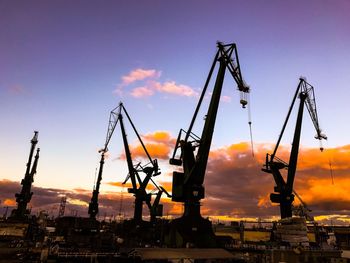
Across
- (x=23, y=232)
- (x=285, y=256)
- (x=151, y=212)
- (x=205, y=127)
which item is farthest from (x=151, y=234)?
(x=205, y=127)

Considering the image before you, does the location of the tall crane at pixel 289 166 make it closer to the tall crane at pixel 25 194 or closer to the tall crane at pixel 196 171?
the tall crane at pixel 196 171

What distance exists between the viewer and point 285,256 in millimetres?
44750

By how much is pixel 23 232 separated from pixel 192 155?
1956 inches

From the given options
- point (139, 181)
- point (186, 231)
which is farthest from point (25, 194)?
point (186, 231)

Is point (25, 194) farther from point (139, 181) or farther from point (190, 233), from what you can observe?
point (190, 233)

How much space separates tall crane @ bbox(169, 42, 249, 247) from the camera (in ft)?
125

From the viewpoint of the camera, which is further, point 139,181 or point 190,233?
point 139,181

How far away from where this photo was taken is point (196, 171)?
132ft

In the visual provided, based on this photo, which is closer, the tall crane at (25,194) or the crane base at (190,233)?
the crane base at (190,233)

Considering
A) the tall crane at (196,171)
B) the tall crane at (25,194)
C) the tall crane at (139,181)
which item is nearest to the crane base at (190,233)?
the tall crane at (196,171)

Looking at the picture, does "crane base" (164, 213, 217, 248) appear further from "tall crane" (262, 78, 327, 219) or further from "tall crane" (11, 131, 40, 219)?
"tall crane" (11, 131, 40, 219)

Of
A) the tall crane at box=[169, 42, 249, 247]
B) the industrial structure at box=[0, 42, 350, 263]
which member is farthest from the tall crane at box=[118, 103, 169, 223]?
the tall crane at box=[169, 42, 249, 247]

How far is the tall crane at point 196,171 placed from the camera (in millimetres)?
38000

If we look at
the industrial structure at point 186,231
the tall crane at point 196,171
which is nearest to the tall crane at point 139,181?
the industrial structure at point 186,231
